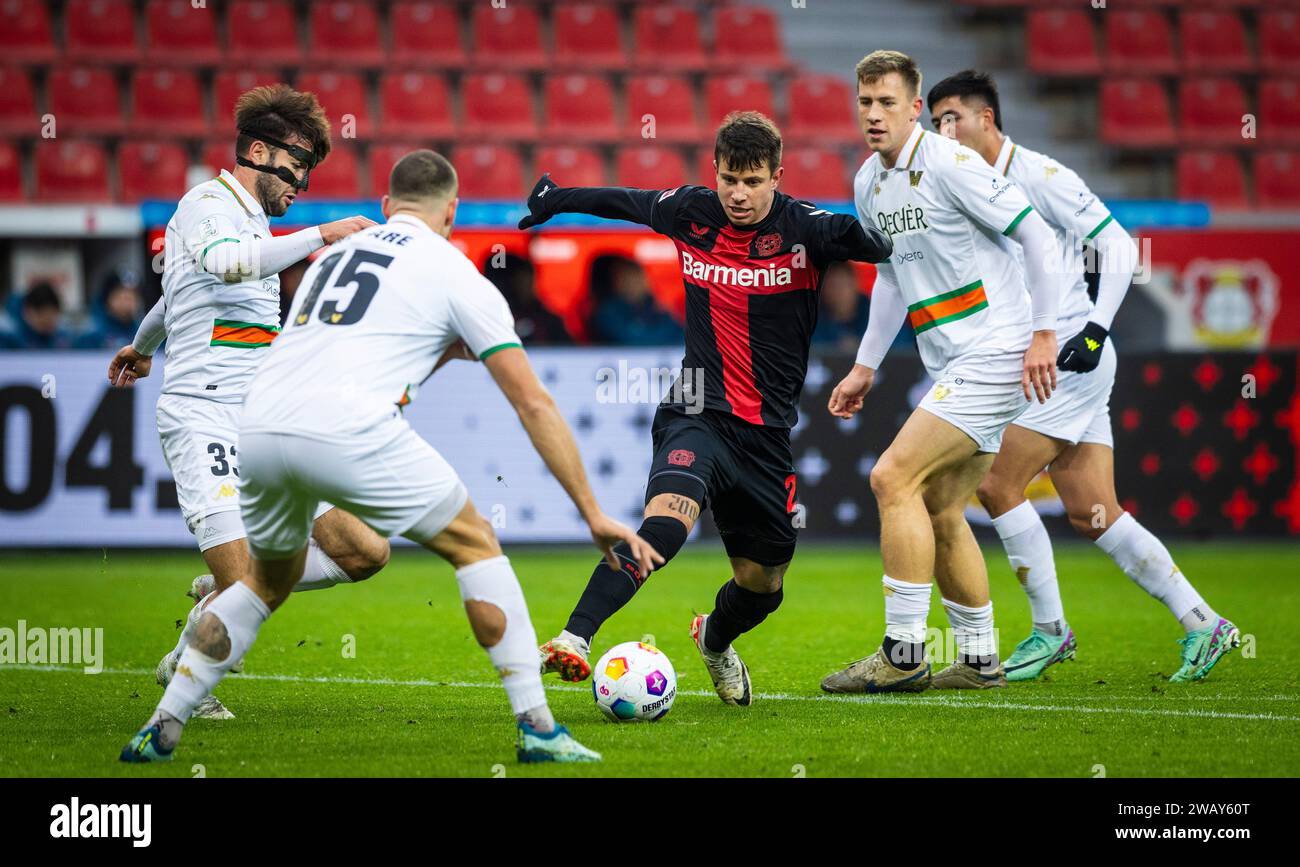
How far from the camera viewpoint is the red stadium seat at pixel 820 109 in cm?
1869

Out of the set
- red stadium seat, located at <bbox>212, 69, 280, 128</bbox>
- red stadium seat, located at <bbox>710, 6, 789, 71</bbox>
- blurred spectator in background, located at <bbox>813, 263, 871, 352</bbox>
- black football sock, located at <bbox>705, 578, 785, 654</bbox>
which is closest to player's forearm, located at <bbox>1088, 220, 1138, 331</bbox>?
Result: black football sock, located at <bbox>705, 578, 785, 654</bbox>

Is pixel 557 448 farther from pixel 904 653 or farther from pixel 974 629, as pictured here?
pixel 974 629

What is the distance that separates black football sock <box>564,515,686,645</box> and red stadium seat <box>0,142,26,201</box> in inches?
506

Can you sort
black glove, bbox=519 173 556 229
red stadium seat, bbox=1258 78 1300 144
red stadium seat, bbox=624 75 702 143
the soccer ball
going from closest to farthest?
the soccer ball, black glove, bbox=519 173 556 229, red stadium seat, bbox=624 75 702 143, red stadium seat, bbox=1258 78 1300 144

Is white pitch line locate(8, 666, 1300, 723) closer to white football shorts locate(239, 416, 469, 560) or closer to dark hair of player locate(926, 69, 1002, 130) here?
white football shorts locate(239, 416, 469, 560)

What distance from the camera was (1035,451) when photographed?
7.27 m

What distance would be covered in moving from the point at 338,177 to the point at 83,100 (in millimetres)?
3058

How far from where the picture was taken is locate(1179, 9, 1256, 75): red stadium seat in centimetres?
2002

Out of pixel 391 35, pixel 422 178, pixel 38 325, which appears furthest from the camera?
pixel 391 35

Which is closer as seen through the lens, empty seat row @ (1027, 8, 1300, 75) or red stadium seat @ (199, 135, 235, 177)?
red stadium seat @ (199, 135, 235, 177)

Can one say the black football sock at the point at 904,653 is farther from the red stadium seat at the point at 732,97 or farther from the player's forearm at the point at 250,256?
the red stadium seat at the point at 732,97

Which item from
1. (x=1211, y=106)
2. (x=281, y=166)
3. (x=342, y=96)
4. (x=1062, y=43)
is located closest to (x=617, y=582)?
(x=281, y=166)

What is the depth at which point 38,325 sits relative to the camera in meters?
13.4
